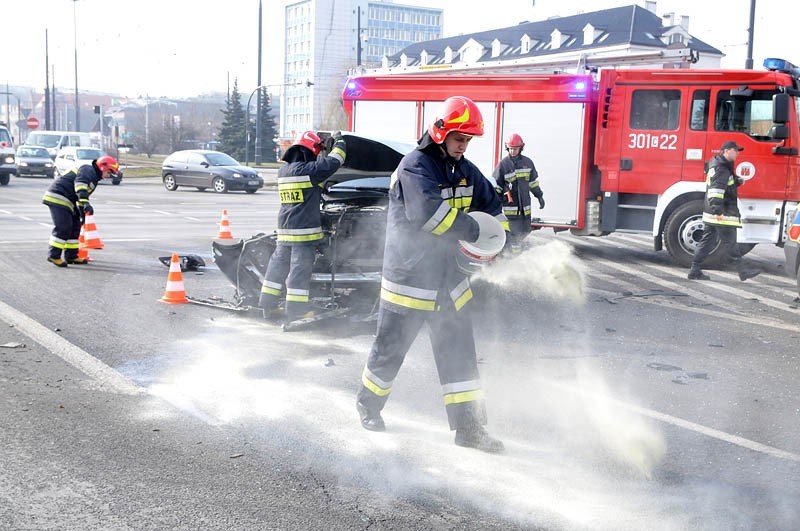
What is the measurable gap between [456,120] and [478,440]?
1791 mm

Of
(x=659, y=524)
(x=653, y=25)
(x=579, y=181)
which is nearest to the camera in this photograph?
(x=659, y=524)

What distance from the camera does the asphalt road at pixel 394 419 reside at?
378 cm

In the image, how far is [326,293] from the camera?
812 centimetres

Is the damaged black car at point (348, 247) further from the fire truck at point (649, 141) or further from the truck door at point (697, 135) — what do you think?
the truck door at point (697, 135)

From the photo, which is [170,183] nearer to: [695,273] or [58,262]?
[58,262]

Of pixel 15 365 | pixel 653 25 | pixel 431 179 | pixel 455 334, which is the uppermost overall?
pixel 653 25

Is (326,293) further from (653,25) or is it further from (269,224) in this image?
(653,25)

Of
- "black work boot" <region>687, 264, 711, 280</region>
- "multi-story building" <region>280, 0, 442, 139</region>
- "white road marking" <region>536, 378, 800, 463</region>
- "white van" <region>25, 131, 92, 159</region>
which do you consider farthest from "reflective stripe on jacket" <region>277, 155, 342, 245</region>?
"multi-story building" <region>280, 0, 442, 139</region>

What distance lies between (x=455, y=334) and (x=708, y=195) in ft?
23.1

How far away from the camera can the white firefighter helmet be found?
4.41m

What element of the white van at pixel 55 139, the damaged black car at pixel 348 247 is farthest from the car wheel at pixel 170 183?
the damaged black car at pixel 348 247

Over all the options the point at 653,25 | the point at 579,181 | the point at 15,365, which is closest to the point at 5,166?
the point at 579,181

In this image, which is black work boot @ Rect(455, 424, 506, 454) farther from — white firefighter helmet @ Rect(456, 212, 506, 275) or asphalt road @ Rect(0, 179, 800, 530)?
white firefighter helmet @ Rect(456, 212, 506, 275)

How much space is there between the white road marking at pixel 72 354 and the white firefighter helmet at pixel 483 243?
8.54 ft
